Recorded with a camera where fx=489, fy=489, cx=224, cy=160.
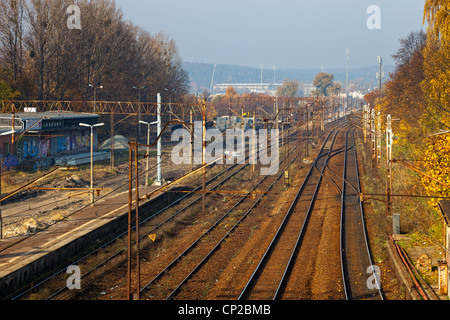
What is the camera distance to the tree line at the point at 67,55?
4612 centimetres

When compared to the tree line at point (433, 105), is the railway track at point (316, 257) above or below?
below

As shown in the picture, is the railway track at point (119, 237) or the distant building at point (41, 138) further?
the distant building at point (41, 138)

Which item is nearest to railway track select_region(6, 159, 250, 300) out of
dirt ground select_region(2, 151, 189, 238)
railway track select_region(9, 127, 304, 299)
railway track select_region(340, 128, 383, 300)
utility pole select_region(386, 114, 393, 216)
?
railway track select_region(9, 127, 304, 299)

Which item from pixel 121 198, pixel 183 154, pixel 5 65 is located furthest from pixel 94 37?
pixel 121 198

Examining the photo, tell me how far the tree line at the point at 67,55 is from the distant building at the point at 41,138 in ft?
14.5

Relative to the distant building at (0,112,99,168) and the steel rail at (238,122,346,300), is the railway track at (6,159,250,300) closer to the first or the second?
the steel rail at (238,122,346,300)

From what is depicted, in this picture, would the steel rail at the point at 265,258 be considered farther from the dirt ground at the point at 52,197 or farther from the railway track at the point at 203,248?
the dirt ground at the point at 52,197

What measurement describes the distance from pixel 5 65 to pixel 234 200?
31962mm

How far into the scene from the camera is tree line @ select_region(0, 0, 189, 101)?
151 feet

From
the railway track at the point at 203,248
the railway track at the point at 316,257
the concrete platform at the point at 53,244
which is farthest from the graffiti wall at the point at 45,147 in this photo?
the railway track at the point at 316,257

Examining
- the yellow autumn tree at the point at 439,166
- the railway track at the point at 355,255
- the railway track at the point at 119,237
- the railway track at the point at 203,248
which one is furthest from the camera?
the yellow autumn tree at the point at 439,166

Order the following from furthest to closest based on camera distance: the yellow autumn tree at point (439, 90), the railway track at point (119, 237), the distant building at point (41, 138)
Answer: the distant building at point (41, 138) → the yellow autumn tree at point (439, 90) → the railway track at point (119, 237)

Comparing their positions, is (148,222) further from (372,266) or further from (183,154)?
(183,154)
